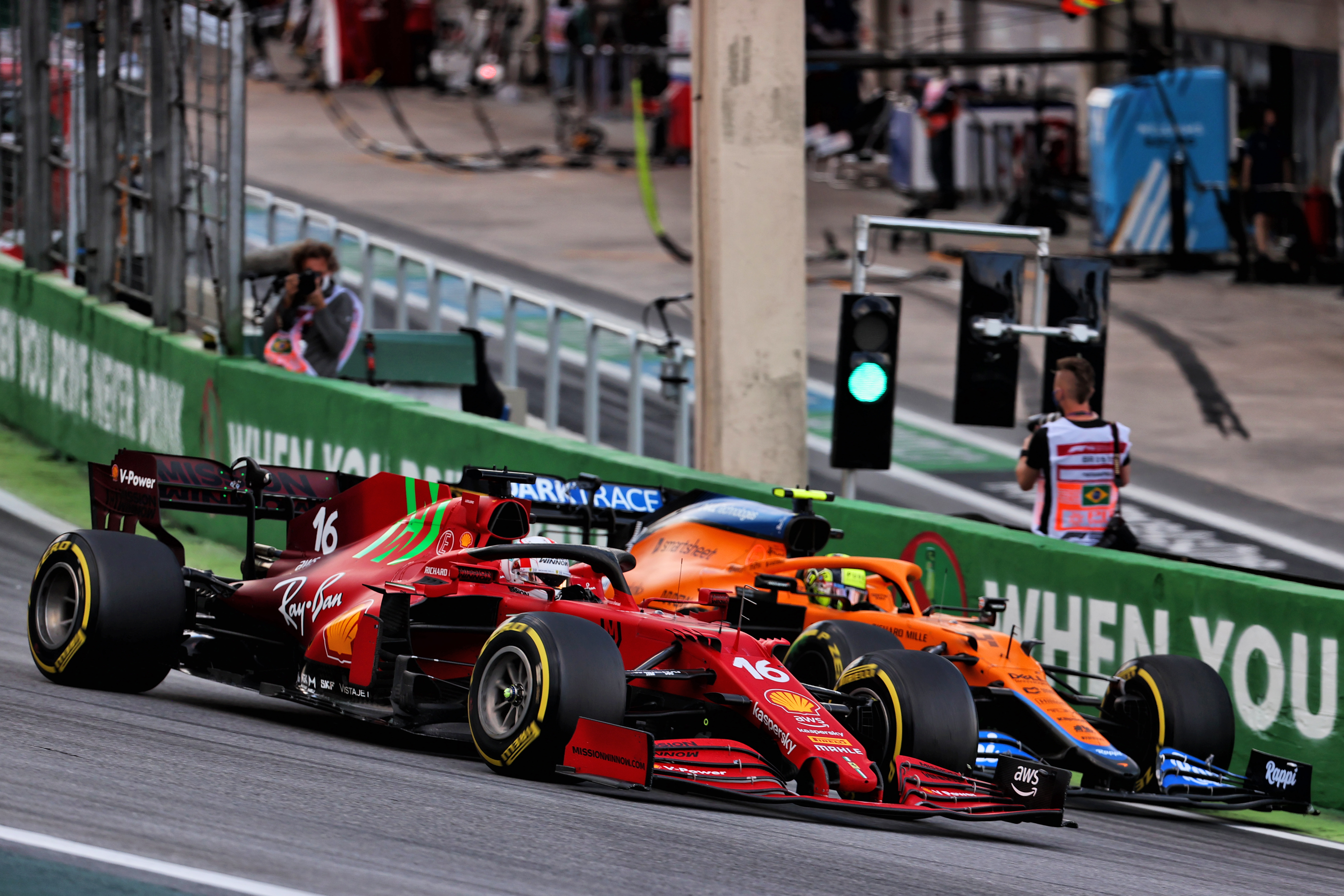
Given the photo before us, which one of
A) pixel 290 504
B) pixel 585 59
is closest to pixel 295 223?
pixel 585 59

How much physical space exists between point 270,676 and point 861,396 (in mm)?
4578

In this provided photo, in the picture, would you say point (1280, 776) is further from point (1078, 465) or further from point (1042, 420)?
point (1042, 420)

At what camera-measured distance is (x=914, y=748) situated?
8062 mm

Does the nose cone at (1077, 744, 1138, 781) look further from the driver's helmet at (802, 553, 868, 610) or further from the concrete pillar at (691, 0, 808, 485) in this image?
the concrete pillar at (691, 0, 808, 485)

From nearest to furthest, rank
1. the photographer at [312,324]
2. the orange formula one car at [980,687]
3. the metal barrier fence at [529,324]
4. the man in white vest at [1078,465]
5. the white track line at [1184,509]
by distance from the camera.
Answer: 1. the orange formula one car at [980,687]
2. the man in white vest at [1078,465]
3. the photographer at [312,324]
4. the metal barrier fence at [529,324]
5. the white track line at [1184,509]

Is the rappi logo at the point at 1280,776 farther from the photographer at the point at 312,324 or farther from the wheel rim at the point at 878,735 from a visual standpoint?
the photographer at the point at 312,324

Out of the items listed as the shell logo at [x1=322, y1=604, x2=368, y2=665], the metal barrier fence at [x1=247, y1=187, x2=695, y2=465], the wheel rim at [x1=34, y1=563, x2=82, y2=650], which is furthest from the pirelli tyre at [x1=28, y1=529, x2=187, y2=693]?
the metal barrier fence at [x1=247, y1=187, x2=695, y2=465]

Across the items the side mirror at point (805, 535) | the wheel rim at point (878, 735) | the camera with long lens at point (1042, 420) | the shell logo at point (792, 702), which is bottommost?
the wheel rim at point (878, 735)

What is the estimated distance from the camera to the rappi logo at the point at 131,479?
9.59 m

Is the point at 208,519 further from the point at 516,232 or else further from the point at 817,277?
the point at 516,232

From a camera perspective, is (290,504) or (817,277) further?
(817,277)

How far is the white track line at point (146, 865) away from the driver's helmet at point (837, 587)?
15.3 ft

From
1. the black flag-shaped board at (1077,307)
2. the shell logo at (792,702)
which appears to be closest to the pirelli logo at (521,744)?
the shell logo at (792,702)

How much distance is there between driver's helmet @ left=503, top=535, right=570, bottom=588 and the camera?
8492 mm
